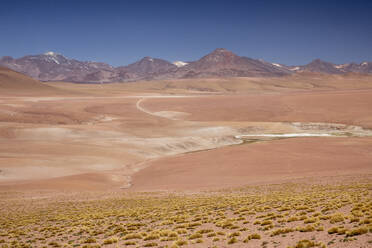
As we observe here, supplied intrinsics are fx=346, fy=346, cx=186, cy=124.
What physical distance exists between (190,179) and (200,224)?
70.2 feet

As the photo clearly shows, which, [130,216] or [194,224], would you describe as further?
[130,216]

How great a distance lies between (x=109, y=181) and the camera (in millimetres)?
36188

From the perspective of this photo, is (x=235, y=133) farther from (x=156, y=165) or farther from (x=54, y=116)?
(x=54, y=116)

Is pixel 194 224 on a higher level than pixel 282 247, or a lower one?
lower

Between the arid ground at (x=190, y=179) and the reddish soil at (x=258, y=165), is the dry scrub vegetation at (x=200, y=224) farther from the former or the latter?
the reddish soil at (x=258, y=165)

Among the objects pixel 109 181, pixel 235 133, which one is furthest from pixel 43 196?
pixel 235 133

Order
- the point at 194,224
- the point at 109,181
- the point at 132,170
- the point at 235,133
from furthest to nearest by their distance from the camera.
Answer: the point at 235,133 < the point at 132,170 < the point at 109,181 < the point at 194,224

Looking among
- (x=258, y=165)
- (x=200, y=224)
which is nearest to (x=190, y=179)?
(x=258, y=165)

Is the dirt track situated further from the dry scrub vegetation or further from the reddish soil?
the dry scrub vegetation

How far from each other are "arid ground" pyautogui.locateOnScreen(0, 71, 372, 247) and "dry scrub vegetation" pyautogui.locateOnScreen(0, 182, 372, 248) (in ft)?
0.18

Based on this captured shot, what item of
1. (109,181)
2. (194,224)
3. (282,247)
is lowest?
(109,181)

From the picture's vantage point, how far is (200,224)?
1359cm

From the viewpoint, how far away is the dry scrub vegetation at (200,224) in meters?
10.1

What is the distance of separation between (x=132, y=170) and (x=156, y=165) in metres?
3.15
